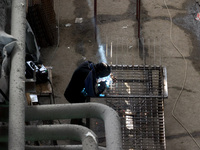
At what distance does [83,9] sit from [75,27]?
0.85 meters

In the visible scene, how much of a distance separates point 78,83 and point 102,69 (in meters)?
0.61

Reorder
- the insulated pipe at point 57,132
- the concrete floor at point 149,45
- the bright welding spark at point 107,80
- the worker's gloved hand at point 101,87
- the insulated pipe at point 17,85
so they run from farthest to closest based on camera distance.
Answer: the concrete floor at point 149,45 < the bright welding spark at point 107,80 < the worker's gloved hand at point 101,87 < the insulated pipe at point 57,132 < the insulated pipe at point 17,85

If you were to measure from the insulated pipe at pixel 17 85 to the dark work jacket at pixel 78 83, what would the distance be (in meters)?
3.91

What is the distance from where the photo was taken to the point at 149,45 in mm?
9180

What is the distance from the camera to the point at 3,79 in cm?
248

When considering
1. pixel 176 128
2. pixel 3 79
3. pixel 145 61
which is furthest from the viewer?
pixel 145 61

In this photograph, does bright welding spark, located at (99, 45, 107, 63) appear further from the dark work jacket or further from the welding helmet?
the welding helmet

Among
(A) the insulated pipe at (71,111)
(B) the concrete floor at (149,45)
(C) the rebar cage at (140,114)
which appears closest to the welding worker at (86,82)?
(C) the rebar cage at (140,114)

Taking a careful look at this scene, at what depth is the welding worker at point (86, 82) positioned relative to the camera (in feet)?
19.7

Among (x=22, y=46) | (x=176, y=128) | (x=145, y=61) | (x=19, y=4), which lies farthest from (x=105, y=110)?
(x=145, y=61)

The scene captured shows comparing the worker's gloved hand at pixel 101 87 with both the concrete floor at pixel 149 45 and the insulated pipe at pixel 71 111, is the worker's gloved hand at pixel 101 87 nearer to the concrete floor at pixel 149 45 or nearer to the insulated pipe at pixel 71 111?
the concrete floor at pixel 149 45

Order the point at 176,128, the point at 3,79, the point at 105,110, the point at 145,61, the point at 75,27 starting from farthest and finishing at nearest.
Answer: the point at 75,27 < the point at 145,61 < the point at 176,128 < the point at 3,79 < the point at 105,110

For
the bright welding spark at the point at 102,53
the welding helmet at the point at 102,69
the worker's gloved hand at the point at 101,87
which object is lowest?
the worker's gloved hand at the point at 101,87

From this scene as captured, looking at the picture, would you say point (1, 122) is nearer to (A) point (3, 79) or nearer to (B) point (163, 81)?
(A) point (3, 79)
